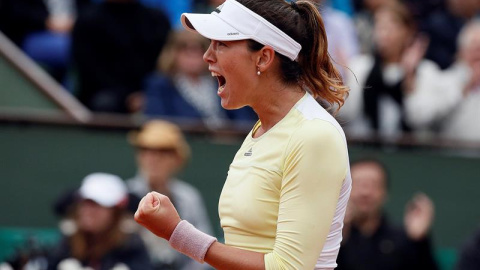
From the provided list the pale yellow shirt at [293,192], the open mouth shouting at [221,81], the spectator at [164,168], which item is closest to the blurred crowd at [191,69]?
the spectator at [164,168]

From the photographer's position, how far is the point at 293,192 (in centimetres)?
271

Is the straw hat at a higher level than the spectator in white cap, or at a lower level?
lower

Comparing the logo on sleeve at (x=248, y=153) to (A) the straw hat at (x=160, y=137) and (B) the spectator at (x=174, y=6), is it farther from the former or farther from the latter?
(B) the spectator at (x=174, y=6)

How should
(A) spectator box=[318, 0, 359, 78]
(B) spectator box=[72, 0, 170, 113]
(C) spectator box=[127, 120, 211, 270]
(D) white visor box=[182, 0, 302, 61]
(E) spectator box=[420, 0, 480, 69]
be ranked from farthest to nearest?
(E) spectator box=[420, 0, 480, 69], (A) spectator box=[318, 0, 359, 78], (B) spectator box=[72, 0, 170, 113], (C) spectator box=[127, 120, 211, 270], (D) white visor box=[182, 0, 302, 61]

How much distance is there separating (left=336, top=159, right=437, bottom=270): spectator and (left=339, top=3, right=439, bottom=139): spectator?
2.96ft

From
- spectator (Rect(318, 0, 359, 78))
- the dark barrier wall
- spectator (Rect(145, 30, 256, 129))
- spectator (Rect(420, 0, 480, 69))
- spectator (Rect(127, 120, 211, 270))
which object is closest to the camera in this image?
spectator (Rect(127, 120, 211, 270))

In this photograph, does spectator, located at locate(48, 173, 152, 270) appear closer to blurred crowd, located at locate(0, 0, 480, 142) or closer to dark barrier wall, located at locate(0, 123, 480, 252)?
dark barrier wall, located at locate(0, 123, 480, 252)

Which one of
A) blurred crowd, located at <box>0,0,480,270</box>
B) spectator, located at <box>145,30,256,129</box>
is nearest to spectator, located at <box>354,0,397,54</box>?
blurred crowd, located at <box>0,0,480,270</box>

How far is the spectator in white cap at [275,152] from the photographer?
8.89 feet

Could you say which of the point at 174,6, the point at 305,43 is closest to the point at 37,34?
the point at 174,6

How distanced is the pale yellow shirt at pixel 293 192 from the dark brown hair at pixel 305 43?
0.06m

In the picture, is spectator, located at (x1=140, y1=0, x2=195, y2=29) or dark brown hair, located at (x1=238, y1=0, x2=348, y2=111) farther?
spectator, located at (x1=140, y1=0, x2=195, y2=29)

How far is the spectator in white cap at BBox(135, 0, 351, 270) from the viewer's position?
2.71 metres

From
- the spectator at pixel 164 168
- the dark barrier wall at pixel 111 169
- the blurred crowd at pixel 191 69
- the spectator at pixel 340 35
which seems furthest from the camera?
the spectator at pixel 340 35
